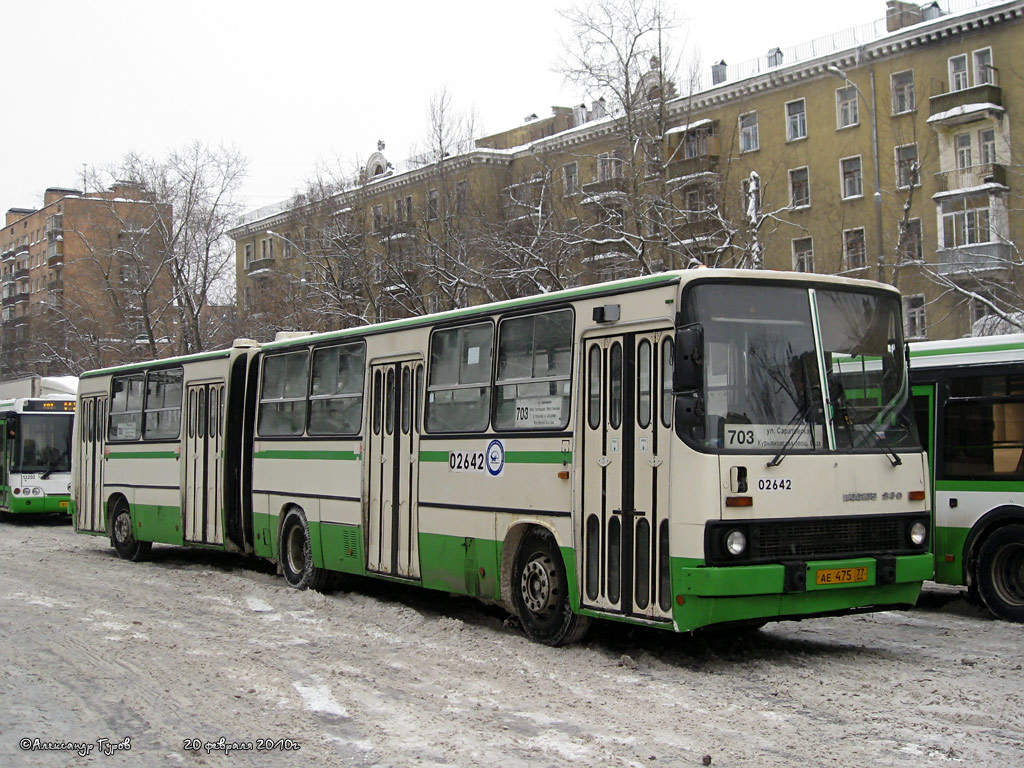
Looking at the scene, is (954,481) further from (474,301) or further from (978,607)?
(474,301)

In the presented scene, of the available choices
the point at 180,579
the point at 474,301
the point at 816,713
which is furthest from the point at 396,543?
the point at 474,301

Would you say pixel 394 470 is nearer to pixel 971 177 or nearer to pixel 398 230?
pixel 398 230

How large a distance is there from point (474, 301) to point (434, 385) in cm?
2853

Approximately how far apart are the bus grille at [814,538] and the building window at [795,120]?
39792 mm

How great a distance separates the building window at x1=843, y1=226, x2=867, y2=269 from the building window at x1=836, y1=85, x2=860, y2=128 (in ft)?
13.6

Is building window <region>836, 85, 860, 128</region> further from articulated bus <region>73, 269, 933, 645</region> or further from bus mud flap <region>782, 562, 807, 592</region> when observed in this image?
bus mud flap <region>782, 562, 807, 592</region>

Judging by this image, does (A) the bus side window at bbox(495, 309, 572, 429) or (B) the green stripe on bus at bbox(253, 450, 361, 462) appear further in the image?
(B) the green stripe on bus at bbox(253, 450, 361, 462)

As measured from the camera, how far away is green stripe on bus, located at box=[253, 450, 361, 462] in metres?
13.8

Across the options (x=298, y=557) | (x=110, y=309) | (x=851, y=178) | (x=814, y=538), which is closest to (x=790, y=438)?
(x=814, y=538)

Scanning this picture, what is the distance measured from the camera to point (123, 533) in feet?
65.5

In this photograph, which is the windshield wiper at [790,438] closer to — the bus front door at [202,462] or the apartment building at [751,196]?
the bus front door at [202,462]

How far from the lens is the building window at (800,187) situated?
47125mm

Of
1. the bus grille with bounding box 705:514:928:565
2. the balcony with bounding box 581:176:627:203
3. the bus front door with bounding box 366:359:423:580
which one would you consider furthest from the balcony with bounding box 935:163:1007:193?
the bus grille with bounding box 705:514:928:565

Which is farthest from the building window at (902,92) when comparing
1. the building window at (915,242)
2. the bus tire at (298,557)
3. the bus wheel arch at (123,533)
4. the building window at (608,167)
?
the bus tire at (298,557)
